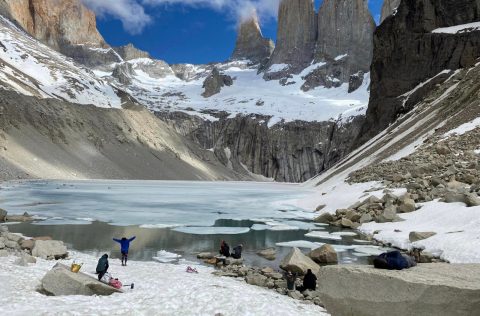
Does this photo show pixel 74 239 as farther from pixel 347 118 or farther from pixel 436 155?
pixel 347 118

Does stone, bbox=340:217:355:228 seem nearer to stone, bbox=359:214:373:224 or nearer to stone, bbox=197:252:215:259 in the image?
stone, bbox=359:214:373:224

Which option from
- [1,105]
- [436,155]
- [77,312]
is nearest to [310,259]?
[77,312]

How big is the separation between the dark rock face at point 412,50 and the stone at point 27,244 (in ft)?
276

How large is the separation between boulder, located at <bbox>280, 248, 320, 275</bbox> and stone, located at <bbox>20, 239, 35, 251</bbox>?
11.1 metres

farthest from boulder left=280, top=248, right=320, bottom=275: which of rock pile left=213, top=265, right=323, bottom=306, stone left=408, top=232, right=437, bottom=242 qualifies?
stone left=408, top=232, right=437, bottom=242

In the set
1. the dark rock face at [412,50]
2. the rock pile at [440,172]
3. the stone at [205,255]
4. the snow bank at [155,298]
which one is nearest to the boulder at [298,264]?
the snow bank at [155,298]

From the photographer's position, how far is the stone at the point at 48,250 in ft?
64.1

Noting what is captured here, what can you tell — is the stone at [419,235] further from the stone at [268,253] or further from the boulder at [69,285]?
the boulder at [69,285]

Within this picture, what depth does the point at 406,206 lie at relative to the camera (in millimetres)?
30016

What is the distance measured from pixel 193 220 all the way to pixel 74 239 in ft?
40.5

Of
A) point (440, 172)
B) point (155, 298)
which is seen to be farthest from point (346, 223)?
point (155, 298)

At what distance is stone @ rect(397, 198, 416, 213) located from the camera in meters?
29.8

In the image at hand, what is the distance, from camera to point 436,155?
42562 millimetres

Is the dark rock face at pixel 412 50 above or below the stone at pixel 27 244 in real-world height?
above
